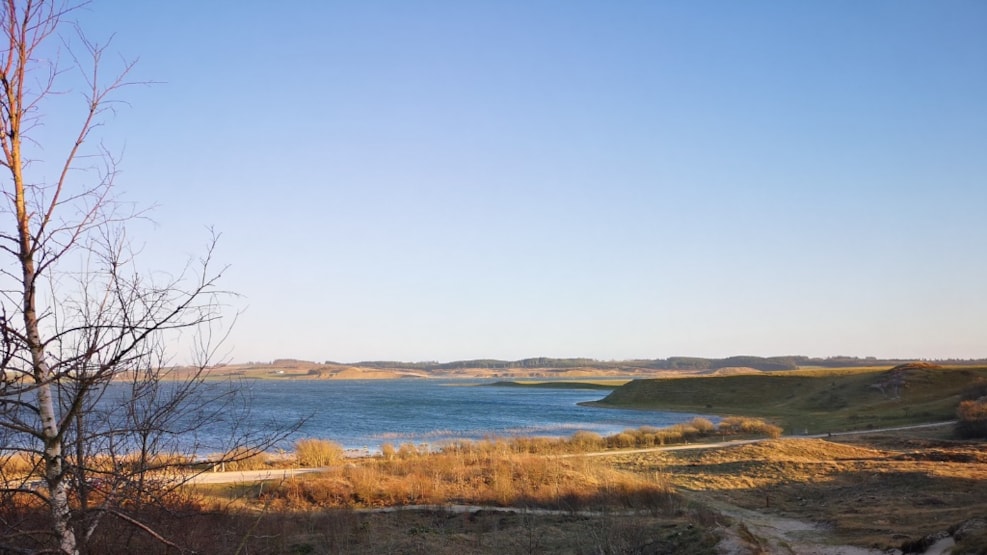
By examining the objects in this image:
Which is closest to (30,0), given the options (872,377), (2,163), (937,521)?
(2,163)

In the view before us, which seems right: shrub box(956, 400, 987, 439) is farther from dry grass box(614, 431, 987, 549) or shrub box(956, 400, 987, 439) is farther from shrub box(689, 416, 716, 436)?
shrub box(689, 416, 716, 436)

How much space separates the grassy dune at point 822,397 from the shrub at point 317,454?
1325 inches

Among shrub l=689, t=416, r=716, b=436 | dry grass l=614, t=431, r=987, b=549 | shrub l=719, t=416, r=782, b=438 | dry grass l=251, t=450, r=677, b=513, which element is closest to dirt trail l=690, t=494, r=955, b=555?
dry grass l=614, t=431, r=987, b=549

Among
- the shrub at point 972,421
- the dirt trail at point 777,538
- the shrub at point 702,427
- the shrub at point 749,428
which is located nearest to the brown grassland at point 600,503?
the dirt trail at point 777,538

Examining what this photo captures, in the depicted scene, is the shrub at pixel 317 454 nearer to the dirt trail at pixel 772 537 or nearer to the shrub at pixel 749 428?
the dirt trail at pixel 772 537

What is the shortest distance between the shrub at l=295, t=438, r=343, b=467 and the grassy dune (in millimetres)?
33659

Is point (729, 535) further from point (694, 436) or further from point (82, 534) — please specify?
point (694, 436)

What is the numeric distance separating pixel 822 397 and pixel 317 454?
60437 millimetres

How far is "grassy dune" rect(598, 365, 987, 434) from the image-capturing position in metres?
53.1

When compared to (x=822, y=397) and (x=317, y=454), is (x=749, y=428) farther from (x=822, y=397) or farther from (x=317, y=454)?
(x=317, y=454)

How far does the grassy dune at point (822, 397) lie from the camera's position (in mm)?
53125

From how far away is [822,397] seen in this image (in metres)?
73.9

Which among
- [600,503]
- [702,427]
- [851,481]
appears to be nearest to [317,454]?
[600,503]

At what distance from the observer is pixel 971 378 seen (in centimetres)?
6562
